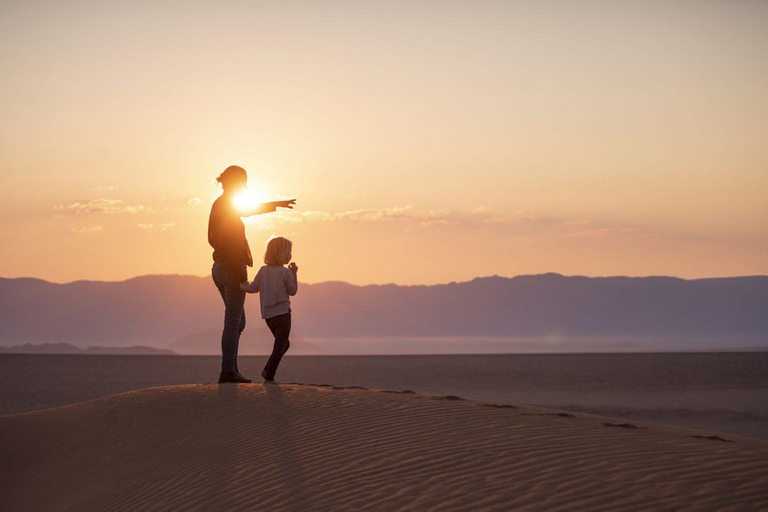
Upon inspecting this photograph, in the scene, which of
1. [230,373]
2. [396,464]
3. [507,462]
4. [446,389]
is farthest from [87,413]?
[446,389]

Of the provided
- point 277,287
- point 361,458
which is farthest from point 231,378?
point 361,458

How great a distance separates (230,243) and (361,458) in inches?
142

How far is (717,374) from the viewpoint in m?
41.0

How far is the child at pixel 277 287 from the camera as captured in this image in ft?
31.8

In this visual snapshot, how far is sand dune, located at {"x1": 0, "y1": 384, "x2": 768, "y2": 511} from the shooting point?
5.49 m

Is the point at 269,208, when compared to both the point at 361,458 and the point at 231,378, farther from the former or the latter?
the point at 361,458

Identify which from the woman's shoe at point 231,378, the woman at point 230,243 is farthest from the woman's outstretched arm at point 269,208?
the woman's shoe at point 231,378

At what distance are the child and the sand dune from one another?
0.74 meters

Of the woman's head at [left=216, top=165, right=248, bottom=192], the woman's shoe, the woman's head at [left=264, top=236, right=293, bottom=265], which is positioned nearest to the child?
the woman's head at [left=264, top=236, right=293, bottom=265]

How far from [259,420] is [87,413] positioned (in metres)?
3.74

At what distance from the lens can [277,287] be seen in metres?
9.69

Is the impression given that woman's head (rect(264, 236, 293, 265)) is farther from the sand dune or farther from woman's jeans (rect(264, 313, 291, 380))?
the sand dune

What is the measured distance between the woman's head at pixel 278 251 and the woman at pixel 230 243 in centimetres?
34

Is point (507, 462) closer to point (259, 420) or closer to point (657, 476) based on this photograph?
point (657, 476)
